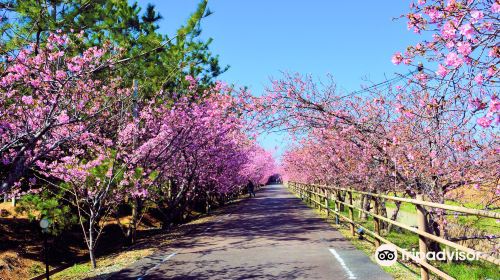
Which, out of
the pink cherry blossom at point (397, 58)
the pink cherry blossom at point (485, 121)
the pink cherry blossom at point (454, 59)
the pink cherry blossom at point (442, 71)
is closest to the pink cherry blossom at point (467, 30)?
the pink cherry blossom at point (454, 59)

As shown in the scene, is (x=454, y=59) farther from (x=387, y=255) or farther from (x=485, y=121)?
(x=387, y=255)

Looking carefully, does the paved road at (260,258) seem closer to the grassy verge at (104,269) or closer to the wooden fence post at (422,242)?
the grassy verge at (104,269)

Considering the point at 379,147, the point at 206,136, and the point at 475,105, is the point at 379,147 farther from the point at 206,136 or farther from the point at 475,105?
the point at 206,136

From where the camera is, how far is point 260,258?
987 cm

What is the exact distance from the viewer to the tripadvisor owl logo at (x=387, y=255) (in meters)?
8.70

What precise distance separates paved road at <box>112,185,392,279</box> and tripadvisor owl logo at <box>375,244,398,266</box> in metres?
0.24

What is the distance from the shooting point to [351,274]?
7.82 m

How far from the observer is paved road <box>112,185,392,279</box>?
27.0ft

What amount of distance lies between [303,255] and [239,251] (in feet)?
6.01

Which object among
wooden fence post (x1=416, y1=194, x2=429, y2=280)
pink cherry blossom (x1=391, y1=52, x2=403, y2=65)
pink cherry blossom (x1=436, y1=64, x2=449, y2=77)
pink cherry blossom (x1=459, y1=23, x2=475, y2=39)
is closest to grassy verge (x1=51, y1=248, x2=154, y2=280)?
wooden fence post (x1=416, y1=194, x2=429, y2=280)

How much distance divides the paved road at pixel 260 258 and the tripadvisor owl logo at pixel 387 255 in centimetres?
24

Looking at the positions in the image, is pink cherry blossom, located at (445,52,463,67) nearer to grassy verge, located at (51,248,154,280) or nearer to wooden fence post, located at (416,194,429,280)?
wooden fence post, located at (416,194,429,280)

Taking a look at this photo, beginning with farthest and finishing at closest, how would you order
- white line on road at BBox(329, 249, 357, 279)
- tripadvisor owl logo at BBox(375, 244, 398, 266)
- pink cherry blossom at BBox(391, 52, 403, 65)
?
tripadvisor owl logo at BBox(375, 244, 398, 266), white line on road at BBox(329, 249, 357, 279), pink cherry blossom at BBox(391, 52, 403, 65)

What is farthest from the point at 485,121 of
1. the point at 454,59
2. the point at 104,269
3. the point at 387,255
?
the point at 104,269
